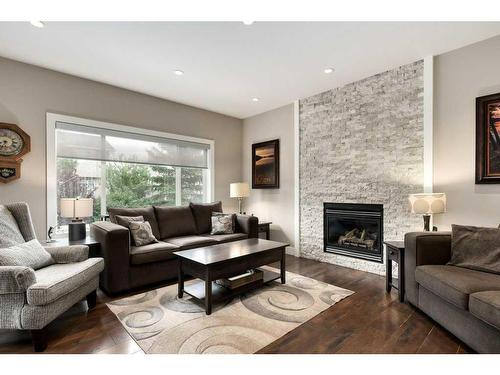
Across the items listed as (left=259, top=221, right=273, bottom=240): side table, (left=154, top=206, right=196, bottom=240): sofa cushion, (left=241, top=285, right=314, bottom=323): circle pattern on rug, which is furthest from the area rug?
(left=259, top=221, right=273, bottom=240): side table

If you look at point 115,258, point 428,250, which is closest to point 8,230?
point 115,258

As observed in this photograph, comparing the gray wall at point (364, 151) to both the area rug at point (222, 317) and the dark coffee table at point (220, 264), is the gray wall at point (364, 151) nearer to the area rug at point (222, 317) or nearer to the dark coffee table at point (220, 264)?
the area rug at point (222, 317)

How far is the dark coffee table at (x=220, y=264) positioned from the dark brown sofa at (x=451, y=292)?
1.29 meters

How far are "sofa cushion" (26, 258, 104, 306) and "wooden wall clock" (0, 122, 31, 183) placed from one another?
56.7 inches

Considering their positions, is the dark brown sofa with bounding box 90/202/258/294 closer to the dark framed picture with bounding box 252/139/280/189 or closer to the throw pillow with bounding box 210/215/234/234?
the throw pillow with bounding box 210/215/234/234

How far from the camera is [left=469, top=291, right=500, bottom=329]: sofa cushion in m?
1.46

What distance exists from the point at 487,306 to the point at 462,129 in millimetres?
2027

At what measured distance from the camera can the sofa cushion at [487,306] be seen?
57.5 inches

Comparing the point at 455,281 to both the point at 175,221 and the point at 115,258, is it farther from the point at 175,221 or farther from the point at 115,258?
the point at 175,221
